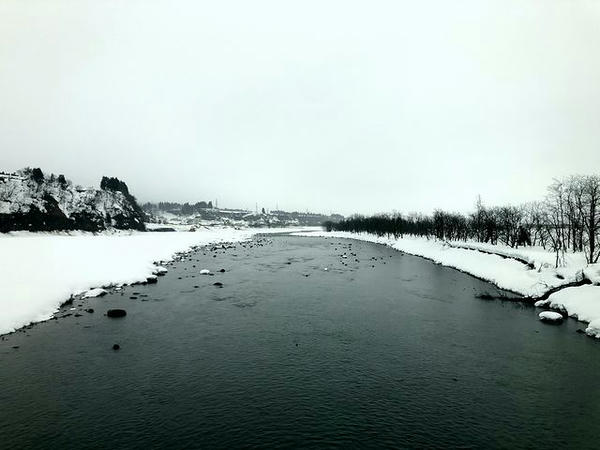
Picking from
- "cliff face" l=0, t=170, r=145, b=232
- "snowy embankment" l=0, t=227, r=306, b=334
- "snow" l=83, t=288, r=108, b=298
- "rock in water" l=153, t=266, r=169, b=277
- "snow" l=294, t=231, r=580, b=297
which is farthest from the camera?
"cliff face" l=0, t=170, r=145, b=232

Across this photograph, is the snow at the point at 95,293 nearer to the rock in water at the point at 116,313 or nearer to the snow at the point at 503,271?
the rock in water at the point at 116,313

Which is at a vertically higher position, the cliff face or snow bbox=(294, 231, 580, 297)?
the cliff face

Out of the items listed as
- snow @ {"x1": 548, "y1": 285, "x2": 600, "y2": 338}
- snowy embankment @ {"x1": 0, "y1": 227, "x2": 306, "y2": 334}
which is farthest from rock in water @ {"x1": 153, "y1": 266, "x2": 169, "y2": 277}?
snow @ {"x1": 548, "y1": 285, "x2": 600, "y2": 338}

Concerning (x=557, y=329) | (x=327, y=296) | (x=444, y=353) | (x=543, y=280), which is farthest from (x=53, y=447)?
(x=543, y=280)

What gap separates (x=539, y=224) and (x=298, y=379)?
81757 millimetres

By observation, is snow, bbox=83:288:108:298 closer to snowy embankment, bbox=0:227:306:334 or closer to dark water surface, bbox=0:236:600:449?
snowy embankment, bbox=0:227:306:334

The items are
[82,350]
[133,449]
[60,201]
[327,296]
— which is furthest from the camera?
[60,201]

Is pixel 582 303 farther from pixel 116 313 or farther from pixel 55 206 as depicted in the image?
pixel 55 206

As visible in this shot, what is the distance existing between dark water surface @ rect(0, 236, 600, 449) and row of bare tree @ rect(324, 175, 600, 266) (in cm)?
2522

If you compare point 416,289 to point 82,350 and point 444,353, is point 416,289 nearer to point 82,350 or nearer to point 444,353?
point 444,353

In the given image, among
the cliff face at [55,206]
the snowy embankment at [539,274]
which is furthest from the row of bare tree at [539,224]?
the cliff face at [55,206]

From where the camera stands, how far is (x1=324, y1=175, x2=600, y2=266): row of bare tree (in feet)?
168

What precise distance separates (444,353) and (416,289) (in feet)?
60.8

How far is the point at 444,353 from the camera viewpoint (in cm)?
1906
